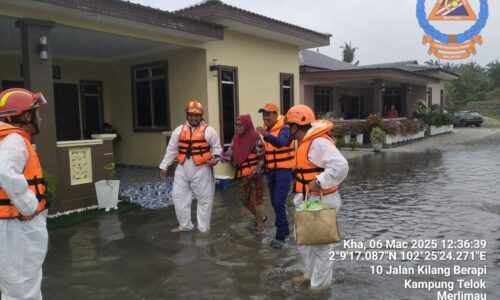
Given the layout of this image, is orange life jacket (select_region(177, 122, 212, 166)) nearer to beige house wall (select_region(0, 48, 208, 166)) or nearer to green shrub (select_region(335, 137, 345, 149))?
beige house wall (select_region(0, 48, 208, 166))

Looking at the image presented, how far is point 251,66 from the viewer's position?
10914mm

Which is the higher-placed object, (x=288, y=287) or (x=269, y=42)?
(x=269, y=42)

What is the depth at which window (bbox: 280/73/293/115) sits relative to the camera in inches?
473

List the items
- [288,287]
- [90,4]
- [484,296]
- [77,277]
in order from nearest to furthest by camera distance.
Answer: [484,296], [288,287], [77,277], [90,4]

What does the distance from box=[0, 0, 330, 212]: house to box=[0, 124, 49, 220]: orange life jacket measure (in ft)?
13.6

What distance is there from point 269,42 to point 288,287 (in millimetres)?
8487

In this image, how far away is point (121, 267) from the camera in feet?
15.5

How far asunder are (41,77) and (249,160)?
3.60 meters

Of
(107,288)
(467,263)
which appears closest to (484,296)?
(467,263)

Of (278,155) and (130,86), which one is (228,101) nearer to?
(130,86)

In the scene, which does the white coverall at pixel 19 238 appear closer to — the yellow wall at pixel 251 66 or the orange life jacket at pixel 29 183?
the orange life jacket at pixel 29 183

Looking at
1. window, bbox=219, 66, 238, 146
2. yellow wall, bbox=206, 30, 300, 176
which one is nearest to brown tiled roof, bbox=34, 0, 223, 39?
yellow wall, bbox=206, 30, 300, 176

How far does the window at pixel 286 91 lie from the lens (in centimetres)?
1201

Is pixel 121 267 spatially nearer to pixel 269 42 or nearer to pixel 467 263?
pixel 467 263
